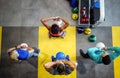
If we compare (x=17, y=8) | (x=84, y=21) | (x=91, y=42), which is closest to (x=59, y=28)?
(x=84, y=21)

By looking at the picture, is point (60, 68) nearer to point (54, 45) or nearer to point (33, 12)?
point (54, 45)

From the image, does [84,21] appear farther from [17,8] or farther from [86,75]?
[17,8]

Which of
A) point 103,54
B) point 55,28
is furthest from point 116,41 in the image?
point 55,28

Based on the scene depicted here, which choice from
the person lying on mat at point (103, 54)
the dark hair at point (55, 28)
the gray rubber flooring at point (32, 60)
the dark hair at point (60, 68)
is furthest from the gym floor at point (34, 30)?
the dark hair at point (60, 68)

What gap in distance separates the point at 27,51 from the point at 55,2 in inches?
63.7

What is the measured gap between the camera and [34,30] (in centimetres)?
529

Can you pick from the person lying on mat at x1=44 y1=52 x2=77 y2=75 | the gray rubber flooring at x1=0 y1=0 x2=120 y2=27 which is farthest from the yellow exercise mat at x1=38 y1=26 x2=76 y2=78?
the person lying on mat at x1=44 y1=52 x2=77 y2=75

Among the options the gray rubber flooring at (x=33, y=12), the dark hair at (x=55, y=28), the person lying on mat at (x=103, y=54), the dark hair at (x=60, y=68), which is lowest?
the dark hair at (x=60, y=68)

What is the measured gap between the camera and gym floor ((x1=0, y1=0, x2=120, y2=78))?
510 cm

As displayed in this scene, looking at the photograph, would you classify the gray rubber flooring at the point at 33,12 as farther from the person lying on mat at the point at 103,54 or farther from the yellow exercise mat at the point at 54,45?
the person lying on mat at the point at 103,54

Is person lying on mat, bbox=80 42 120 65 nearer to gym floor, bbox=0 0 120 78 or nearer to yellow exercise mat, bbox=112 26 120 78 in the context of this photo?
gym floor, bbox=0 0 120 78

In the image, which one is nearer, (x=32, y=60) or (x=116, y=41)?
(x=32, y=60)

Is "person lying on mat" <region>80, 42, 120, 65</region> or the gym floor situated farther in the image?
the gym floor

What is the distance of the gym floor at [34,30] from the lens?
16.7 feet
